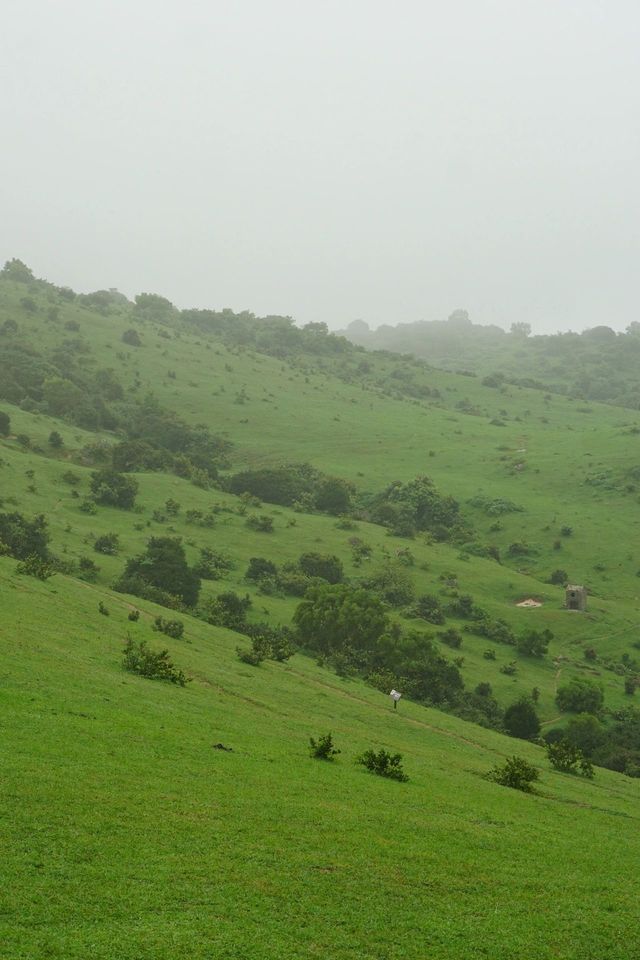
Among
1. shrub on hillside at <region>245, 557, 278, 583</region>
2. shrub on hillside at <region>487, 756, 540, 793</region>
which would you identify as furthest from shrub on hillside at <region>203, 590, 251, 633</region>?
shrub on hillside at <region>487, 756, 540, 793</region>

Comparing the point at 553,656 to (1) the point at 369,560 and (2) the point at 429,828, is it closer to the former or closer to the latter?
Result: (1) the point at 369,560

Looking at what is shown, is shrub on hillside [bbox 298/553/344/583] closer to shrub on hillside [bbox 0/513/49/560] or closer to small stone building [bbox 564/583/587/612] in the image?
small stone building [bbox 564/583/587/612]

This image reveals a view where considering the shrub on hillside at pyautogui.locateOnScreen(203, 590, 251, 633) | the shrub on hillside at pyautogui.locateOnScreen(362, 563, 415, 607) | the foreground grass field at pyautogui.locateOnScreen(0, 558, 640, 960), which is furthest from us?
the shrub on hillside at pyautogui.locateOnScreen(362, 563, 415, 607)

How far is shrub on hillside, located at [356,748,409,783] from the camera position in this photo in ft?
72.5

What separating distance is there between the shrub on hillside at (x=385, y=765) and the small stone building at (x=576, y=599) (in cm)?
4789

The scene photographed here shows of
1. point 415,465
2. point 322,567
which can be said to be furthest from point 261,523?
point 415,465

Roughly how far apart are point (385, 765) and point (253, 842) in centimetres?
891

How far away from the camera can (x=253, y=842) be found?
14.1 metres

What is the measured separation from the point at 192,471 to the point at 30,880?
84.0 m

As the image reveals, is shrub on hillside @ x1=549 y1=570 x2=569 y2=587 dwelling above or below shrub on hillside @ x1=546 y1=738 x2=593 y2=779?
above

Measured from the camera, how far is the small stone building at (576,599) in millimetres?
66750

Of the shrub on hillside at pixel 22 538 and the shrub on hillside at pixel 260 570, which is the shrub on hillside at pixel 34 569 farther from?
the shrub on hillside at pixel 260 570

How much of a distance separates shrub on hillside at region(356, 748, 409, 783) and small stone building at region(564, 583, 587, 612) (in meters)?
47.9

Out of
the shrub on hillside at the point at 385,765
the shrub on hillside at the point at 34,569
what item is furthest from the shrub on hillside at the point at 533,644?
the shrub on hillside at the point at 385,765
